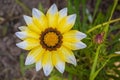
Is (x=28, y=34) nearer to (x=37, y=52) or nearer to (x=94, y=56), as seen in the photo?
(x=37, y=52)

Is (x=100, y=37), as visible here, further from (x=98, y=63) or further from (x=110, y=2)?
(x=110, y=2)

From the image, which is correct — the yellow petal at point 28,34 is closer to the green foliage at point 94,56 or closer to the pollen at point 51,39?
the pollen at point 51,39

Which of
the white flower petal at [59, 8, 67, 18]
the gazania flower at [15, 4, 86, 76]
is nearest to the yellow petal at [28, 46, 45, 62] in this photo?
the gazania flower at [15, 4, 86, 76]

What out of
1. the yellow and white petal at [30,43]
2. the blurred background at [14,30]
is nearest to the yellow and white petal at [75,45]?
the yellow and white petal at [30,43]

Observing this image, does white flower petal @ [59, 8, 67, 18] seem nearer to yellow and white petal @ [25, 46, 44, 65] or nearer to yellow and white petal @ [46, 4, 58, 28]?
yellow and white petal @ [46, 4, 58, 28]

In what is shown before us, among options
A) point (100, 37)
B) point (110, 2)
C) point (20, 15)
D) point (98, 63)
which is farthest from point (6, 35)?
point (100, 37)

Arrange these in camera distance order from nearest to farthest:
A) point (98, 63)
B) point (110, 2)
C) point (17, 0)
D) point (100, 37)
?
point (100, 37) → point (98, 63) → point (17, 0) → point (110, 2)
